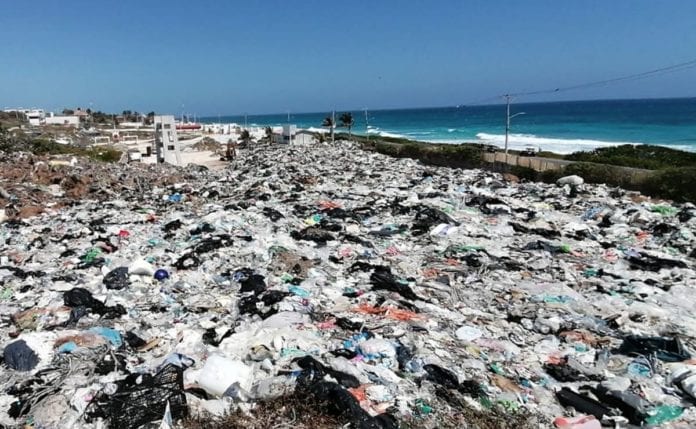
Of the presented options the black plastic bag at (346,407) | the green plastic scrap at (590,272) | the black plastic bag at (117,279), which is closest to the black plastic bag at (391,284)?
the black plastic bag at (346,407)

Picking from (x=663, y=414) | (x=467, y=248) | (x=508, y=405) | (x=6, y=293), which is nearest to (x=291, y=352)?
(x=508, y=405)

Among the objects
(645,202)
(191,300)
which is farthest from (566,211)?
(191,300)

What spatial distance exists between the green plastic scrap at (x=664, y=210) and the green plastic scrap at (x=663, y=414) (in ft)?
27.2

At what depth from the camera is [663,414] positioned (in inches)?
135

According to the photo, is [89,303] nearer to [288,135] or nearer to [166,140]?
[166,140]

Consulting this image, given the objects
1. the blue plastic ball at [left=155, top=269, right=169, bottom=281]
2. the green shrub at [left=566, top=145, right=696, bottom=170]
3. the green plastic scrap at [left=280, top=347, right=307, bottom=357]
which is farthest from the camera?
the green shrub at [left=566, top=145, right=696, bottom=170]

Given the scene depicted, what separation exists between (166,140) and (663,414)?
2701 centimetres

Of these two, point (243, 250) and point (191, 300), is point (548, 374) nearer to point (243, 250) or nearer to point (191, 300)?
point (191, 300)

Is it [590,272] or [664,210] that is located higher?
[664,210]

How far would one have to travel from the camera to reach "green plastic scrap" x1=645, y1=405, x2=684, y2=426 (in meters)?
3.37

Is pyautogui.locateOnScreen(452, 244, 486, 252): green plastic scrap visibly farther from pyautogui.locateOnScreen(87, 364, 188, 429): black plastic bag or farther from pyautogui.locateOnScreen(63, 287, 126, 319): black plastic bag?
pyautogui.locateOnScreen(87, 364, 188, 429): black plastic bag

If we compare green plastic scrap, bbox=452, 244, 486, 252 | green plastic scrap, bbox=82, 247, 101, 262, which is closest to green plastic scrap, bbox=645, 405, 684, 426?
green plastic scrap, bbox=452, 244, 486, 252

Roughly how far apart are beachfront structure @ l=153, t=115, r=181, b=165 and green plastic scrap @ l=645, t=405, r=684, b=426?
86.1ft

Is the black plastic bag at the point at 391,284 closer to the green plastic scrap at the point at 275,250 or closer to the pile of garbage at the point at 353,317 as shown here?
the pile of garbage at the point at 353,317
